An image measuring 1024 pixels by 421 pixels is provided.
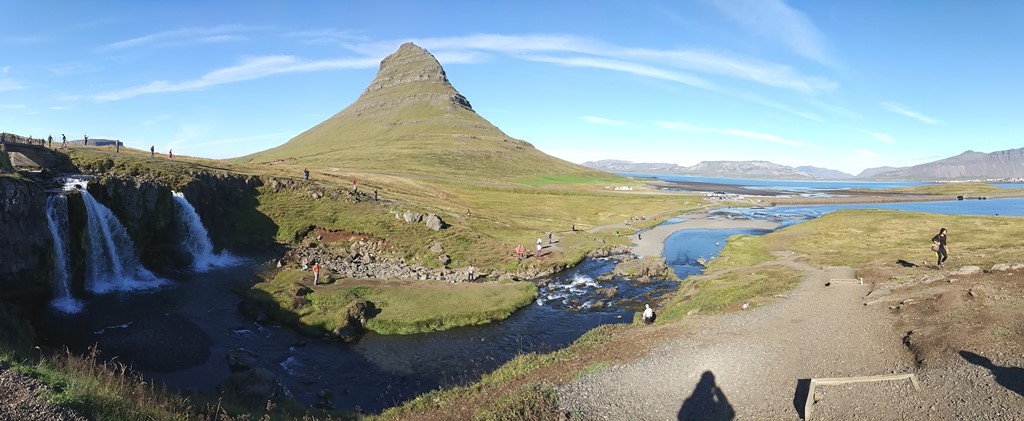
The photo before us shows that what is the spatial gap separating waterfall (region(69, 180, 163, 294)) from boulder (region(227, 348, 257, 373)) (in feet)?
69.6

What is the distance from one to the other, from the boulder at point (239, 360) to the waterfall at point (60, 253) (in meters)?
→ 17.1

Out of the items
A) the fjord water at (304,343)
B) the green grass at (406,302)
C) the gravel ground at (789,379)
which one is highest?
the gravel ground at (789,379)

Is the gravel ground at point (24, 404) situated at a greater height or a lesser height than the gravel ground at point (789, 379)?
greater

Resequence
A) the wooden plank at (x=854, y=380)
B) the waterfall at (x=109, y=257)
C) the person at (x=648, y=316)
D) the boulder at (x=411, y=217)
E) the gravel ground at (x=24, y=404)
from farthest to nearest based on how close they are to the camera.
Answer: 1. the boulder at (x=411, y=217)
2. the waterfall at (x=109, y=257)
3. the person at (x=648, y=316)
4. the wooden plank at (x=854, y=380)
5. the gravel ground at (x=24, y=404)

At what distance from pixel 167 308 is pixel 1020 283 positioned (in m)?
63.1

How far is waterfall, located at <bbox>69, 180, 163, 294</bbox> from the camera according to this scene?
44.1 meters

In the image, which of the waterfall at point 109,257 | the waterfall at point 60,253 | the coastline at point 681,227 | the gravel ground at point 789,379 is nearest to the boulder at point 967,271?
the gravel ground at point 789,379

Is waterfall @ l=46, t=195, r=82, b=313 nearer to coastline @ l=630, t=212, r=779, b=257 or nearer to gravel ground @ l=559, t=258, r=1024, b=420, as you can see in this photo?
gravel ground @ l=559, t=258, r=1024, b=420

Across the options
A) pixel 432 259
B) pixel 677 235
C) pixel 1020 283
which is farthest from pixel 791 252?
pixel 432 259

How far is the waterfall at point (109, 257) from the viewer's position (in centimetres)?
4406

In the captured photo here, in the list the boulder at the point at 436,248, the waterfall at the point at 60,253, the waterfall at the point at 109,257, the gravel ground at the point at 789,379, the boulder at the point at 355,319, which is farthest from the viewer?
the boulder at the point at 436,248

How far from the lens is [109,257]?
152 ft

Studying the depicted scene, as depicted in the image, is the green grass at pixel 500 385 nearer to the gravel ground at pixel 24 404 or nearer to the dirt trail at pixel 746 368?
the dirt trail at pixel 746 368

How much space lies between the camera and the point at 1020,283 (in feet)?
91.7
